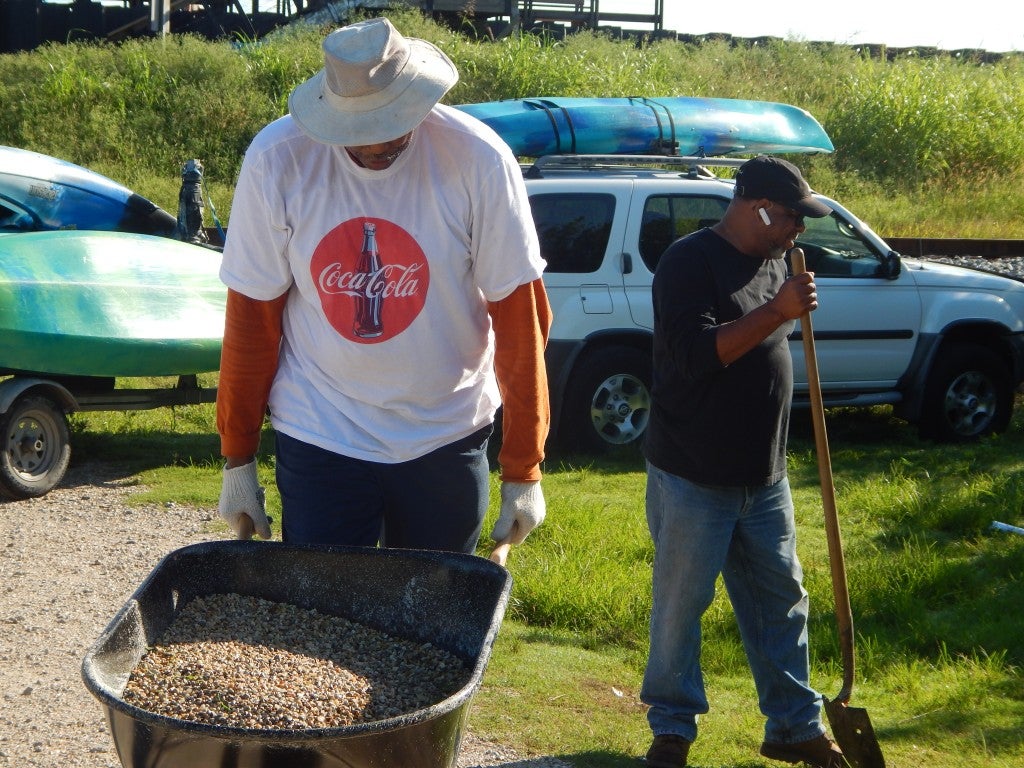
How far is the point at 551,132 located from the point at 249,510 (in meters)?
6.72

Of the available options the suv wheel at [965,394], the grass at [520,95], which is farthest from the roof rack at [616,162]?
the grass at [520,95]

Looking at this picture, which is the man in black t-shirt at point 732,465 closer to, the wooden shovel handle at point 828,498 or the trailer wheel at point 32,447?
the wooden shovel handle at point 828,498

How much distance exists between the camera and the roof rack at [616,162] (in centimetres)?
890

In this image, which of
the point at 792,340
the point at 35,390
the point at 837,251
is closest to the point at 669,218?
the point at 792,340

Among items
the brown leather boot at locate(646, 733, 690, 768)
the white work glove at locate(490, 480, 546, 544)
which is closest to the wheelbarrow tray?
the white work glove at locate(490, 480, 546, 544)

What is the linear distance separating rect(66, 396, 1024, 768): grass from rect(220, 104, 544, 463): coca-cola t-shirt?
5.72 ft

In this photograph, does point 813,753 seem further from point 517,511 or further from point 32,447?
point 32,447

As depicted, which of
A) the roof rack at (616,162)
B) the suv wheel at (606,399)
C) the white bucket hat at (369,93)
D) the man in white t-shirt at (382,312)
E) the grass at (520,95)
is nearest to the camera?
the white bucket hat at (369,93)

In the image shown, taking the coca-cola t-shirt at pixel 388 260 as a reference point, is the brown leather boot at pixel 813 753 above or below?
below

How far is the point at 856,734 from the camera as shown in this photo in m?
3.94

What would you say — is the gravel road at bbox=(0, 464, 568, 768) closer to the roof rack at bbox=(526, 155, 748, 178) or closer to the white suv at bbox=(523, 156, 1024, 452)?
the white suv at bbox=(523, 156, 1024, 452)

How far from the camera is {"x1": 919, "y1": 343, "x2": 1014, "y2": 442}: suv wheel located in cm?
939

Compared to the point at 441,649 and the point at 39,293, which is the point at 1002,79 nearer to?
the point at 39,293

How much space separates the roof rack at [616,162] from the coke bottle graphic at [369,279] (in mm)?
5825
